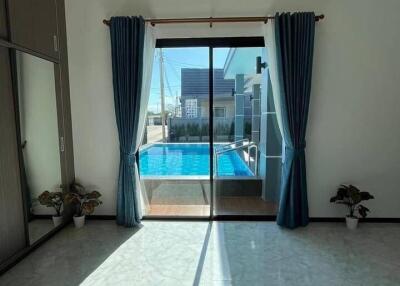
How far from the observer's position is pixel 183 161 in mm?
3645

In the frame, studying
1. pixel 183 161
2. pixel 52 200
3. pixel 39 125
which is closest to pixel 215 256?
pixel 183 161

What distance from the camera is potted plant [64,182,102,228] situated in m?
3.06

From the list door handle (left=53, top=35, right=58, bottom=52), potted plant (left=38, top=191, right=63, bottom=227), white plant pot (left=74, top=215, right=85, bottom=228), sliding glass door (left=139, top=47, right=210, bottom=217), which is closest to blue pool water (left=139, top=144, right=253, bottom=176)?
sliding glass door (left=139, top=47, right=210, bottom=217)

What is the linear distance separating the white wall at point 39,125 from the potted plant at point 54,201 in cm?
4

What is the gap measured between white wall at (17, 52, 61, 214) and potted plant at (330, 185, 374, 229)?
3.08 m

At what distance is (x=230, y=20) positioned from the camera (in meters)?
3.00

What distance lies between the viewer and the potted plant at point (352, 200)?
297cm

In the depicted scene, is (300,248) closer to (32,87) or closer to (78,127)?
(78,127)

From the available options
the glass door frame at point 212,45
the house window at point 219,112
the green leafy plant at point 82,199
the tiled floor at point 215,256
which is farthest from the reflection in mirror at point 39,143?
the house window at point 219,112

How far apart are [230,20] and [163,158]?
1.84 m

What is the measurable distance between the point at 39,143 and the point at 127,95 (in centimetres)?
100

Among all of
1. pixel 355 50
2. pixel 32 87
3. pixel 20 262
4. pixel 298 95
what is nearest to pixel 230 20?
pixel 298 95

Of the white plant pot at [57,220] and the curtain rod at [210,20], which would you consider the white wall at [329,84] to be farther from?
the white plant pot at [57,220]

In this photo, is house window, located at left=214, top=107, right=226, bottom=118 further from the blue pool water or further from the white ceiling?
the white ceiling
